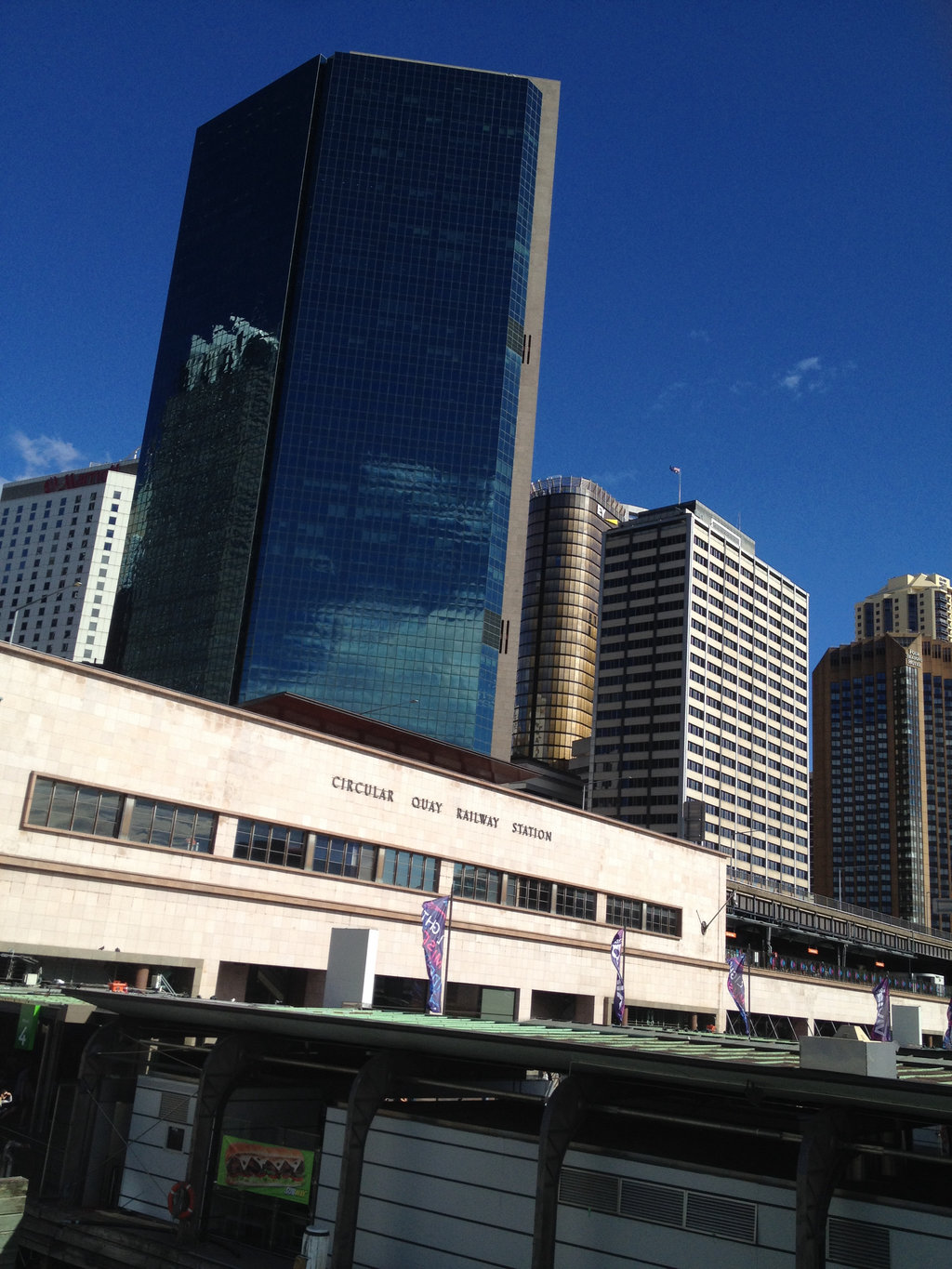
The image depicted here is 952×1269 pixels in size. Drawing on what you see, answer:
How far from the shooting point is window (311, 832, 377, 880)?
170 feet

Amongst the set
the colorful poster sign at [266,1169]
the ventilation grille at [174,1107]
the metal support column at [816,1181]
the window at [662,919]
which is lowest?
the colorful poster sign at [266,1169]

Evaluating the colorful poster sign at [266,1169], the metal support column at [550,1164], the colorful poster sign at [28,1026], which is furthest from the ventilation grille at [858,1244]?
the colorful poster sign at [28,1026]

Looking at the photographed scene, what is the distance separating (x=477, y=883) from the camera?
59125mm

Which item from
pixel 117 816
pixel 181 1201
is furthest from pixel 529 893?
pixel 181 1201

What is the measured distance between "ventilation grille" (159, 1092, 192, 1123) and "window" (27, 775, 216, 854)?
730 inches

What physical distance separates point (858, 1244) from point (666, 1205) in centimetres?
324

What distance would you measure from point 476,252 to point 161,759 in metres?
129

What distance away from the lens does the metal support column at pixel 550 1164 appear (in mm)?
18531

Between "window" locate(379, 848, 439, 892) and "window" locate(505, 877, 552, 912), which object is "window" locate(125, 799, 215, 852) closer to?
"window" locate(379, 848, 439, 892)

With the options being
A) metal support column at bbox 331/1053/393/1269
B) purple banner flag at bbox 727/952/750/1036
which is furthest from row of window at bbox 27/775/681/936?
metal support column at bbox 331/1053/393/1269

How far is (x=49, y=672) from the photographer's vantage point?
43188mm

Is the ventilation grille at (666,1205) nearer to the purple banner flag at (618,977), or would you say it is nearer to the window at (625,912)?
the purple banner flag at (618,977)

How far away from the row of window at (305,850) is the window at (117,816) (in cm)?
4

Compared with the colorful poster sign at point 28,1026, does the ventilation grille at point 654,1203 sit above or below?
below
